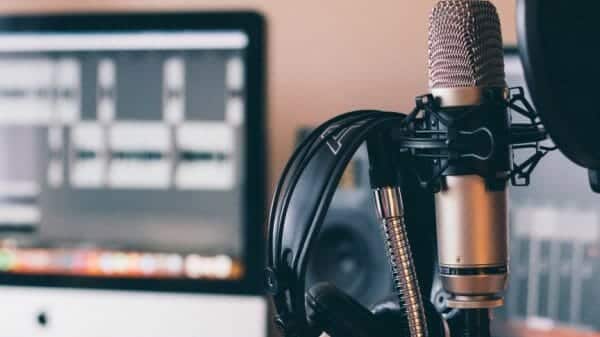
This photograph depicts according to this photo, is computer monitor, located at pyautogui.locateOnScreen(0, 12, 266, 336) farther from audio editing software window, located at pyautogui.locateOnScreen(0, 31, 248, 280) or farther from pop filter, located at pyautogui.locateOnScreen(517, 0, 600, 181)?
pop filter, located at pyautogui.locateOnScreen(517, 0, 600, 181)

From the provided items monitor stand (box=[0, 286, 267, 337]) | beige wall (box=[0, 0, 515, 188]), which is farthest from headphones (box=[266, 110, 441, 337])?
beige wall (box=[0, 0, 515, 188])

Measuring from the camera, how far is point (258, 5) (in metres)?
1.07

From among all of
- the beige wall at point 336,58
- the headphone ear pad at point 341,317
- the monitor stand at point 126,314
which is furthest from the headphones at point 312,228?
the beige wall at point 336,58

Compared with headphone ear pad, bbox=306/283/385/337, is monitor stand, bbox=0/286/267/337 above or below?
below

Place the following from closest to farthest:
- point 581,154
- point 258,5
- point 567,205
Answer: point 581,154 → point 567,205 → point 258,5

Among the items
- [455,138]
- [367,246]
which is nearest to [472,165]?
[455,138]

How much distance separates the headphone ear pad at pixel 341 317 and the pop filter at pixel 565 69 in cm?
14

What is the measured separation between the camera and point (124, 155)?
2.98 feet

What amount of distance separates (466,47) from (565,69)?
74 mm

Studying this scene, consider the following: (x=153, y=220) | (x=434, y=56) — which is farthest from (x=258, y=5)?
(x=434, y=56)

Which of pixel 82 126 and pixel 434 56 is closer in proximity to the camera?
pixel 434 56

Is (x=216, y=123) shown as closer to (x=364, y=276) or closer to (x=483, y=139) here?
(x=364, y=276)

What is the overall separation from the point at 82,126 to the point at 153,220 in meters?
0.13

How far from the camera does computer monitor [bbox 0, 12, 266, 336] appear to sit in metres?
0.87
